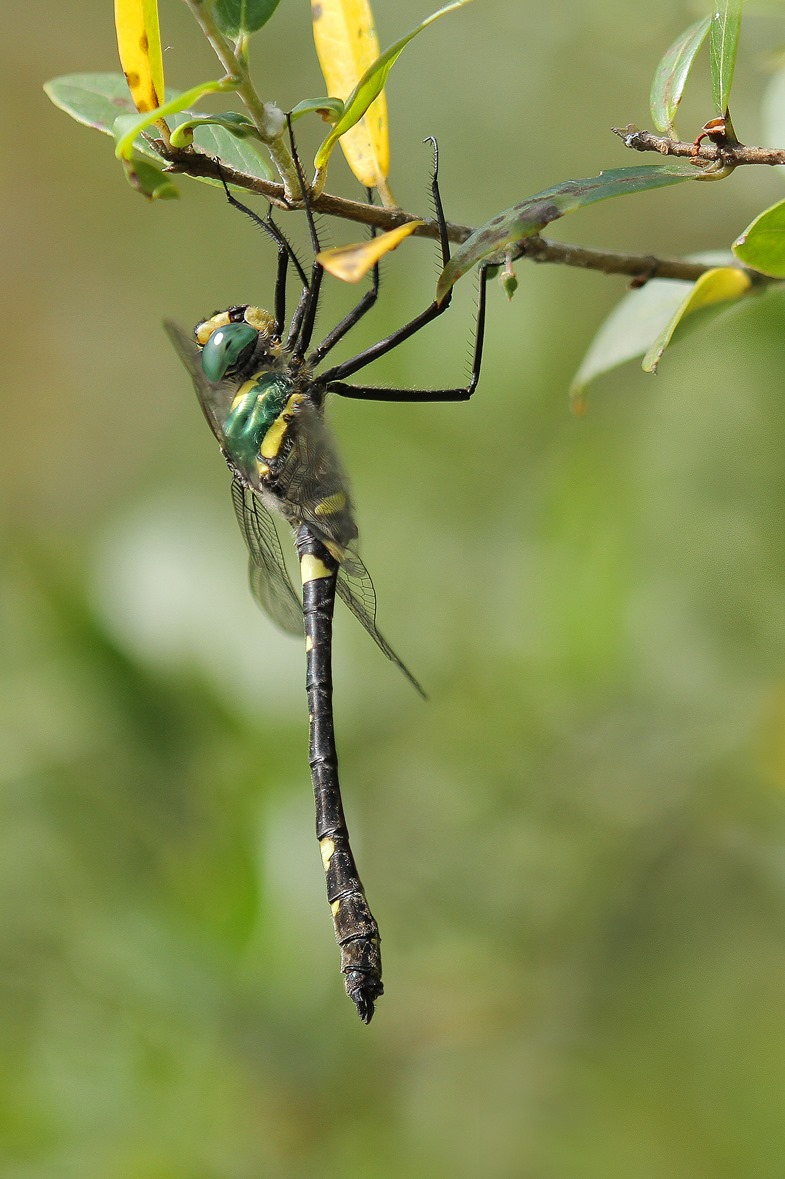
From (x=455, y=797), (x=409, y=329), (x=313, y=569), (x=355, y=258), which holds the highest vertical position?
(x=355, y=258)

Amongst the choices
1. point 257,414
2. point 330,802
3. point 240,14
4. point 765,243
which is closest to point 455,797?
point 330,802

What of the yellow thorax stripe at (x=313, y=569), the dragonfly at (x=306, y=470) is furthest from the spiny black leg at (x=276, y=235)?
the yellow thorax stripe at (x=313, y=569)

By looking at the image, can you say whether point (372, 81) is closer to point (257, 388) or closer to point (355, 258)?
point (355, 258)

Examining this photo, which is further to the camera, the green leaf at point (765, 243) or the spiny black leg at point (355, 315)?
the spiny black leg at point (355, 315)

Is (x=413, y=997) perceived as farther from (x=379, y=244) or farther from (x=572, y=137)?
(x=572, y=137)

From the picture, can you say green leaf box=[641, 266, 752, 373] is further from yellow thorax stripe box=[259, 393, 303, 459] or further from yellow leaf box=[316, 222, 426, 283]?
yellow thorax stripe box=[259, 393, 303, 459]

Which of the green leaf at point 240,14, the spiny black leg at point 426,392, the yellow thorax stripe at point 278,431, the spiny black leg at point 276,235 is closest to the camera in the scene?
the green leaf at point 240,14

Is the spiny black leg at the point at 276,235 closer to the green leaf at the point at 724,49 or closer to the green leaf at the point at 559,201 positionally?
the green leaf at the point at 559,201
